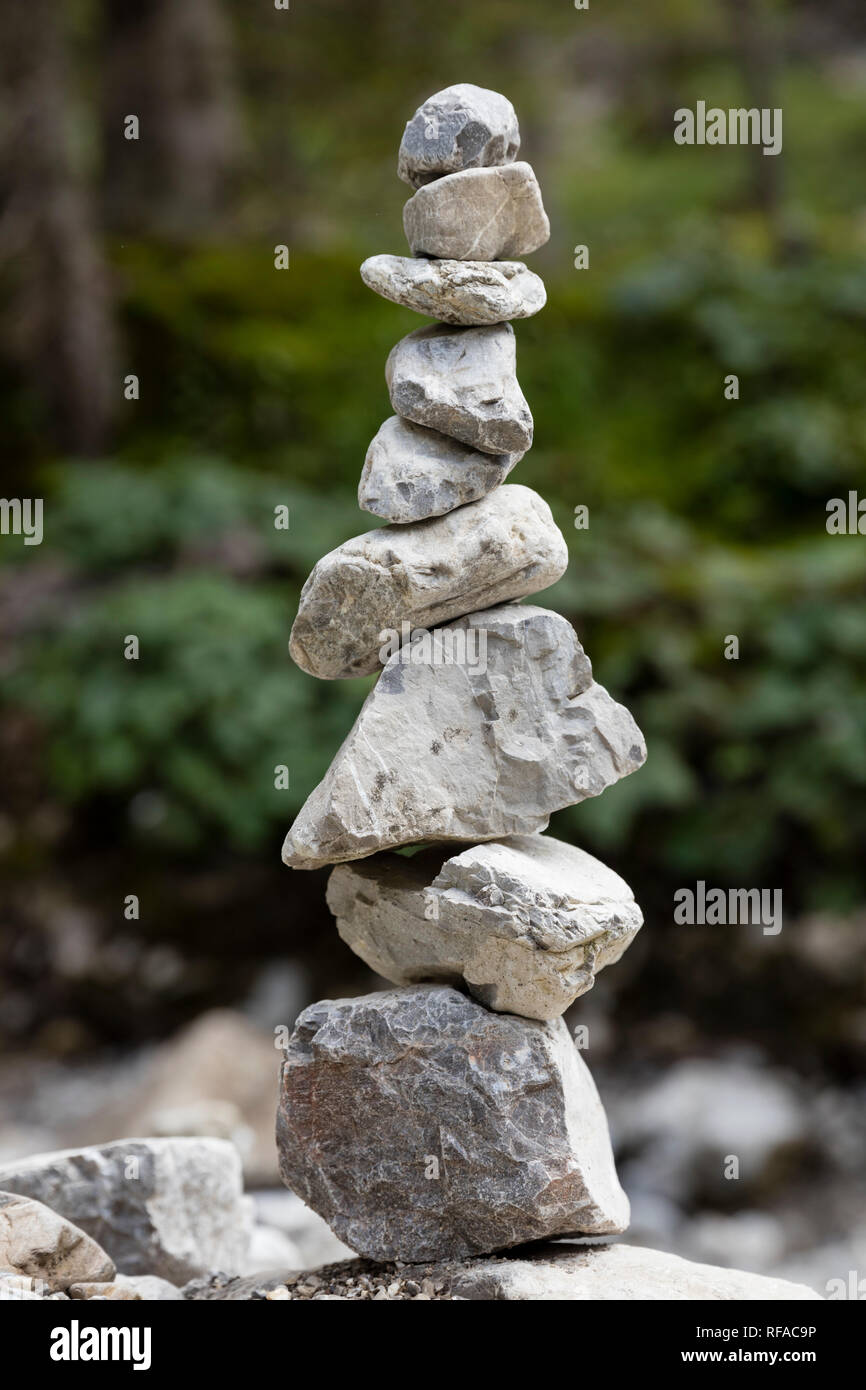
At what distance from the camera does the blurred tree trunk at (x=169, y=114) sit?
1460 centimetres

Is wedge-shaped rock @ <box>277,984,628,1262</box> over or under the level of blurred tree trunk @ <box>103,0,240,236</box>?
under

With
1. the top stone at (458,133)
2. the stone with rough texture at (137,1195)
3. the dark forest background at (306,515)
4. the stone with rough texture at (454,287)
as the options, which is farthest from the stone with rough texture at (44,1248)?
the dark forest background at (306,515)

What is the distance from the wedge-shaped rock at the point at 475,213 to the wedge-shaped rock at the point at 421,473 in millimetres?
615

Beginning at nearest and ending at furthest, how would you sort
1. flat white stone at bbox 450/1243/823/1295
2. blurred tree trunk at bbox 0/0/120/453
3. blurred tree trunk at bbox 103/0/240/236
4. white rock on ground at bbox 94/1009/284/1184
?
flat white stone at bbox 450/1243/823/1295
white rock on ground at bbox 94/1009/284/1184
blurred tree trunk at bbox 0/0/120/453
blurred tree trunk at bbox 103/0/240/236

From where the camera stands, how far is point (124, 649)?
9.87 metres

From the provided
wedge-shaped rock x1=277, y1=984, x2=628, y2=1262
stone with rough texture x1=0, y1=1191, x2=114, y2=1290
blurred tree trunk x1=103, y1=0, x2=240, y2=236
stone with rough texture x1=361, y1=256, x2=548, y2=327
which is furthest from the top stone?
blurred tree trunk x1=103, y1=0, x2=240, y2=236

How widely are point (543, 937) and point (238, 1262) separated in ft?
7.97

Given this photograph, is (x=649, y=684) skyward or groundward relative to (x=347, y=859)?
skyward

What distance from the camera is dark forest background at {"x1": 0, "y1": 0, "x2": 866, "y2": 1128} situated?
9.64 meters

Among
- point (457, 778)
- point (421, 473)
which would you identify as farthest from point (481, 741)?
point (421, 473)

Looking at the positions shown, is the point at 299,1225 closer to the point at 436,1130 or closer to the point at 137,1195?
the point at 137,1195

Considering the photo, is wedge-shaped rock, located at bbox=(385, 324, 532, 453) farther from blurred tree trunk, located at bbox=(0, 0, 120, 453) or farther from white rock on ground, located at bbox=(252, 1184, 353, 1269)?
blurred tree trunk, located at bbox=(0, 0, 120, 453)
